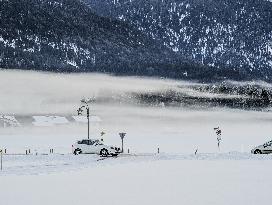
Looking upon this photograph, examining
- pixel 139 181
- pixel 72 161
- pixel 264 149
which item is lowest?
pixel 72 161

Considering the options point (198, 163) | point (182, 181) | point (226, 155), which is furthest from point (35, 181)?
point (226, 155)

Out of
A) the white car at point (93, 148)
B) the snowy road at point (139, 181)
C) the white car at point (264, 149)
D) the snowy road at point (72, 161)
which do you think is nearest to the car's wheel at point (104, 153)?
the white car at point (93, 148)

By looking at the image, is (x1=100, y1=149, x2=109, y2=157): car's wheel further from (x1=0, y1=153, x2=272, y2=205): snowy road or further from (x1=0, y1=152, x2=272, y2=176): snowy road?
(x1=0, y1=153, x2=272, y2=205): snowy road

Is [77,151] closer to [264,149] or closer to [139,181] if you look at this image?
[264,149]

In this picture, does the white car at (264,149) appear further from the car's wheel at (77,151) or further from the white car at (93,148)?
the car's wheel at (77,151)

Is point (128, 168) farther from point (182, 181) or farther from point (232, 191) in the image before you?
point (232, 191)

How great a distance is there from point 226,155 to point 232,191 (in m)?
34.2

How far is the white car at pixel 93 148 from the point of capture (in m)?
67.4

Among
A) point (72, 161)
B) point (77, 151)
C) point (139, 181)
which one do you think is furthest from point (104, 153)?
point (139, 181)

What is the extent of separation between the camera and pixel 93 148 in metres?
68.2

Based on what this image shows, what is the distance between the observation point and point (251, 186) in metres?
38.5

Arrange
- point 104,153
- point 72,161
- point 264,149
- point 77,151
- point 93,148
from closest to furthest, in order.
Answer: point 72,161
point 104,153
point 93,148
point 77,151
point 264,149

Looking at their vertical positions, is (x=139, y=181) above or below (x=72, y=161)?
above

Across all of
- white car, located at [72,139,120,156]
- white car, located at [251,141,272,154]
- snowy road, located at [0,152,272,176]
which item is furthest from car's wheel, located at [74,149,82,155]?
white car, located at [251,141,272,154]
